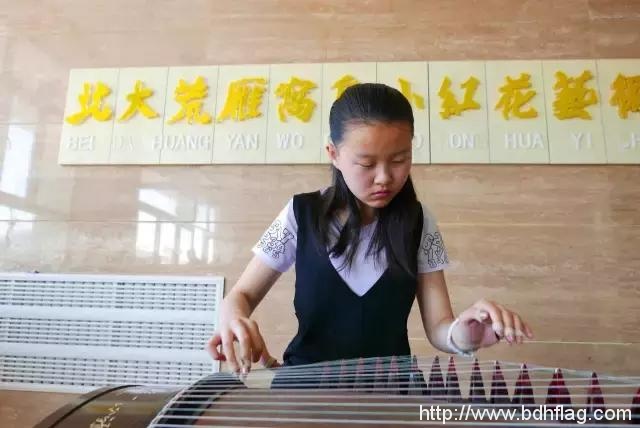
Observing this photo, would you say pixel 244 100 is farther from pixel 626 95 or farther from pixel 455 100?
pixel 626 95

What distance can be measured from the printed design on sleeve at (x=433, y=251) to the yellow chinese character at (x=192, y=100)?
47.6 inches

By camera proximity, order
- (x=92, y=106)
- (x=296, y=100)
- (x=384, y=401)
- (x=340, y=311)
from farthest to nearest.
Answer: (x=92, y=106), (x=296, y=100), (x=340, y=311), (x=384, y=401)

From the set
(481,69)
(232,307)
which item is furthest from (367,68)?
(232,307)

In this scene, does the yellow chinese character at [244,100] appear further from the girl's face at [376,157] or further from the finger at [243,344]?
the finger at [243,344]

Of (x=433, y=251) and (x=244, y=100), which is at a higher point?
(x=244, y=100)

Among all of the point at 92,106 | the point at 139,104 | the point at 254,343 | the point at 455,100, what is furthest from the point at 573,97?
the point at 92,106

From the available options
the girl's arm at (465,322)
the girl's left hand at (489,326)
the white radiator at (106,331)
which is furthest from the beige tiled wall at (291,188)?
the girl's left hand at (489,326)

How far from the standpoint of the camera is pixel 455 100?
174 cm

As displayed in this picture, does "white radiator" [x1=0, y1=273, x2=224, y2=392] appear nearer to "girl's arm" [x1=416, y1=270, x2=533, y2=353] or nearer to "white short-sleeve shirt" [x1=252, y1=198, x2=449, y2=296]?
"white short-sleeve shirt" [x1=252, y1=198, x2=449, y2=296]

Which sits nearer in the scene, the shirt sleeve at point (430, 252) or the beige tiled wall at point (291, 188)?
the shirt sleeve at point (430, 252)

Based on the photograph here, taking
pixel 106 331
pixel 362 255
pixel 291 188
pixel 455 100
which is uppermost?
pixel 455 100

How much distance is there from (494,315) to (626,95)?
57.9 inches

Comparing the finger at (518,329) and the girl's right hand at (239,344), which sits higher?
the finger at (518,329)

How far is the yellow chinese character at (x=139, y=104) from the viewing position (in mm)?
1857
